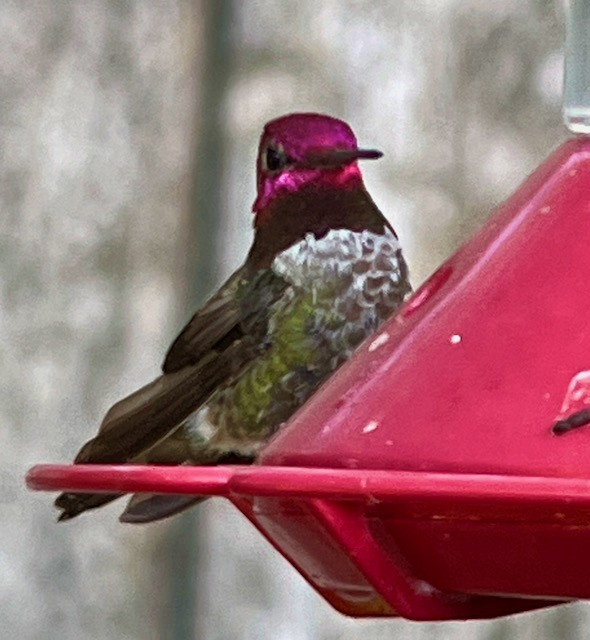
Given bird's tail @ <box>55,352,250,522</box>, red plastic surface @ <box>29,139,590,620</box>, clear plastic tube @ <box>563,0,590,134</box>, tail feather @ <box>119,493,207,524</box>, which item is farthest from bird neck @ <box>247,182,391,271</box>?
red plastic surface @ <box>29,139,590,620</box>

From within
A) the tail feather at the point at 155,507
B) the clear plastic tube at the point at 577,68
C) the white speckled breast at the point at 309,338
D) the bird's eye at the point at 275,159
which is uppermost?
the clear plastic tube at the point at 577,68

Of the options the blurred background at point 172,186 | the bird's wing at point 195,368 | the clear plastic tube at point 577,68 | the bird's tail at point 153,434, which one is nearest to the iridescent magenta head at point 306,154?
the bird's wing at point 195,368

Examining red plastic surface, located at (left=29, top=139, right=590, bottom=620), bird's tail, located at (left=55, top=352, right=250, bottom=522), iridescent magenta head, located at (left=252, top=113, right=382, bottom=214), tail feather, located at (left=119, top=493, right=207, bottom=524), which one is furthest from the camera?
iridescent magenta head, located at (left=252, top=113, right=382, bottom=214)

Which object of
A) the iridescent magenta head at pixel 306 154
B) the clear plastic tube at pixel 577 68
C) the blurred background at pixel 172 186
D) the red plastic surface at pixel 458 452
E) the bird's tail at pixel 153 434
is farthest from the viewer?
the blurred background at pixel 172 186

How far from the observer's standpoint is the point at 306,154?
1.96m

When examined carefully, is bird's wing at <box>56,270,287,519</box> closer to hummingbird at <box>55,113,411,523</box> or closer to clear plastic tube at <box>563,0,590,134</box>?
hummingbird at <box>55,113,411,523</box>

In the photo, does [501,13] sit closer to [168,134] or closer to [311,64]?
[311,64]

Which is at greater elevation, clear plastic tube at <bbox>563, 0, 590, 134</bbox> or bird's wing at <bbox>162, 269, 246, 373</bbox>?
clear plastic tube at <bbox>563, 0, 590, 134</bbox>

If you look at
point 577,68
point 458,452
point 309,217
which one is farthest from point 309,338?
point 458,452

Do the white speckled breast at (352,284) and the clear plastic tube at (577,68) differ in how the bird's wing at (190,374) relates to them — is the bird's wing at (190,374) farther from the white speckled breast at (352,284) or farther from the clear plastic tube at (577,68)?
the clear plastic tube at (577,68)

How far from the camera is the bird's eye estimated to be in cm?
199

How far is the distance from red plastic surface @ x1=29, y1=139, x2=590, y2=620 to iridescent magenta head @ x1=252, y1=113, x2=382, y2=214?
67 cm

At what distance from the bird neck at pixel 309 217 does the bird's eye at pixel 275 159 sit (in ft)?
0.14

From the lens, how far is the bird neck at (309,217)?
6.61 feet
